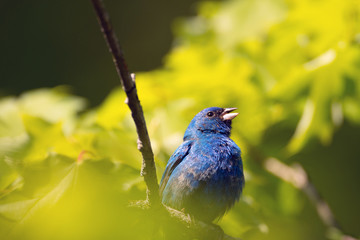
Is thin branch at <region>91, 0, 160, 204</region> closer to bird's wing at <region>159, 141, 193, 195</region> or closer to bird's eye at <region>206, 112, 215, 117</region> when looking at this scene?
bird's wing at <region>159, 141, 193, 195</region>

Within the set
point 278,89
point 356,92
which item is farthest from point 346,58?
point 278,89

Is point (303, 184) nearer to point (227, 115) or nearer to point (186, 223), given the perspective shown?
point (227, 115)

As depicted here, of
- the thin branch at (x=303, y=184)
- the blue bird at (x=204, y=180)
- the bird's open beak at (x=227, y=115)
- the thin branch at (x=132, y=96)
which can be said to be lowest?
the thin branch at (x=303, y=184)

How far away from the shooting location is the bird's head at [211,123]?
1.63 metres

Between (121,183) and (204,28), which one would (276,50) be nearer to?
(204,28)

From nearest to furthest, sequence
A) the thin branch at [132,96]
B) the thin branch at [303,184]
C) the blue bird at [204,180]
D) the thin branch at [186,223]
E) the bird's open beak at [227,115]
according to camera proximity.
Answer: the thin branch at [132,96]
the thin branch at [186,223]
the blue bird at [204,180]
the bird's open beak at [227,115]
the thin branch at [303,184]

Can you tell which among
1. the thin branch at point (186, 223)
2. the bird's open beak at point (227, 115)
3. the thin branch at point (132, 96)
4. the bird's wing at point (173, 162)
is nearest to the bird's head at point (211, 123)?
the bird's open beak at point (227, 115)

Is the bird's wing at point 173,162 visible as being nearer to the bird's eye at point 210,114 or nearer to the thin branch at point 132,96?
the bird's eye at point 210,114

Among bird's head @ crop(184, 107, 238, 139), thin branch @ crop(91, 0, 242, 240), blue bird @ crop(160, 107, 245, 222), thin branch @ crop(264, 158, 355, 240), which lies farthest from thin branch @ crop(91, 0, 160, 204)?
thin branch @ crop(264, 158, 355, 240)

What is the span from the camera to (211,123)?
165cm

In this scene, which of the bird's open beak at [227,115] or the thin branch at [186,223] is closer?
the thin branch at [186,223]

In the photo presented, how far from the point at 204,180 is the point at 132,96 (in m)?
0.65

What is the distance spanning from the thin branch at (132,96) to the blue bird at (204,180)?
1.17ft

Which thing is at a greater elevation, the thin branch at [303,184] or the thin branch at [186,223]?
the thin branch at [186,223]
